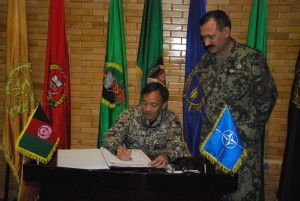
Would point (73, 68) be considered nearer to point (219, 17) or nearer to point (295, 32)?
point (219, 17)

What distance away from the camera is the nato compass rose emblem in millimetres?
1735

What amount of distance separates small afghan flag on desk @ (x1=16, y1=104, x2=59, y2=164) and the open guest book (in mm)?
82

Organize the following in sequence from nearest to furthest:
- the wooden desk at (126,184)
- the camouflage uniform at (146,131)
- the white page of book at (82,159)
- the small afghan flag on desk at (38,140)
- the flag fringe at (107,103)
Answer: the wooden desk at (126,184)
the white page of book at (82,159)
the small afghan flag on desk at (38,140)
the camouflage uniform at (146,131)
the flag fringe at (107,103)

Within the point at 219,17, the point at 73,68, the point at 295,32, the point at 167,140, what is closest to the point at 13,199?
the point at 73,68

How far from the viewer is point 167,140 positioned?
7.68 feet

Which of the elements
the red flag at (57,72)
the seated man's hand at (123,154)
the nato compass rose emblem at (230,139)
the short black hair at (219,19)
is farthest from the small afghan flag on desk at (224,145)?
the red flag at (57,72)

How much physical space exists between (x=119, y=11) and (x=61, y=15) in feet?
1.86

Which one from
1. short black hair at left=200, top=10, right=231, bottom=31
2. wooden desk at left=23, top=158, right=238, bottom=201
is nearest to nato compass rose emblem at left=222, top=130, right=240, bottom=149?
wooden desk at left=23, top=158, right=238, bottom=201

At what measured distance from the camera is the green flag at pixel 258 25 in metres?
3.05

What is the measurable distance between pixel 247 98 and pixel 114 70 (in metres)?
1.40

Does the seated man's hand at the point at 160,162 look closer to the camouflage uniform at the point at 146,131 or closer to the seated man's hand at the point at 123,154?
the seated man's hand at the point at 123,154

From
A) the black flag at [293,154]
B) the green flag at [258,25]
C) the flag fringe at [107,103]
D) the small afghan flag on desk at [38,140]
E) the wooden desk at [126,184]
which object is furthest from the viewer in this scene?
the flag fringe at [107,103]

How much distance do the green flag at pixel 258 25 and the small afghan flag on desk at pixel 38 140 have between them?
6.87ft

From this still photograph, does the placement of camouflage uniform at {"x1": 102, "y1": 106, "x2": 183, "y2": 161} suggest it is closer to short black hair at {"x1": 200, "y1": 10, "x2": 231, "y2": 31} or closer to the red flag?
short black hair at {"x1": 200, "y1": 10, "x2": 231, "y2": 31}
